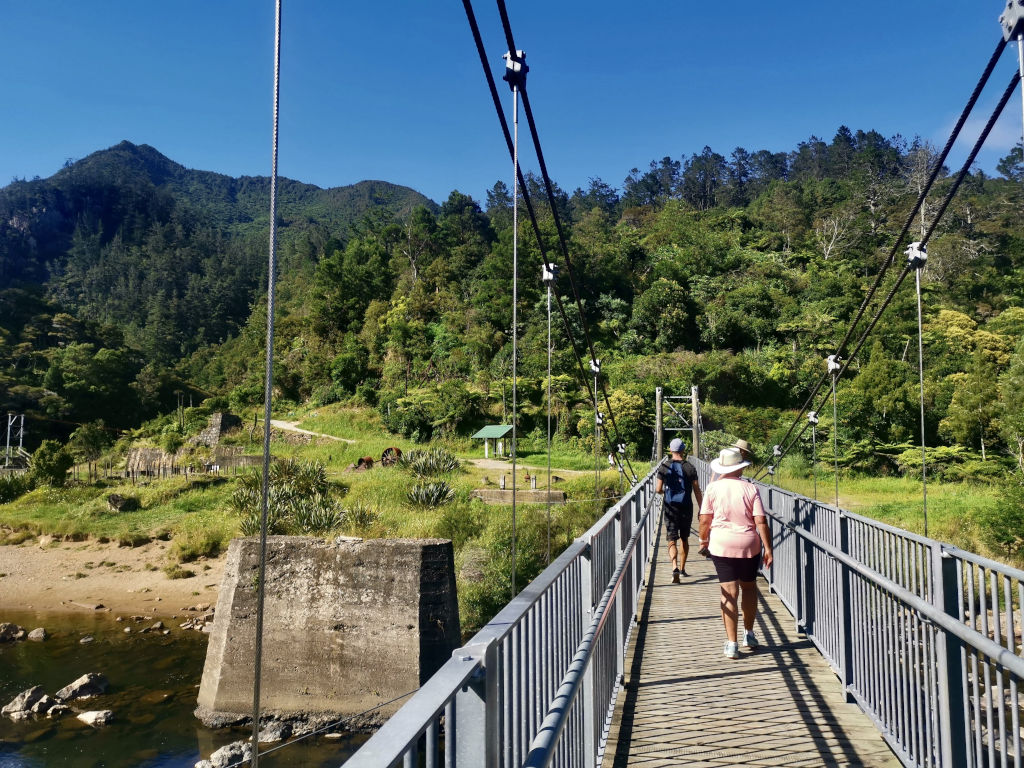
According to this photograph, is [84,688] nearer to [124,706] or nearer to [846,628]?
[124,706]

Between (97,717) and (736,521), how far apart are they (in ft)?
40.8

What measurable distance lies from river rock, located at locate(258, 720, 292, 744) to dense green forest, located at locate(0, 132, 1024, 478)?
20778 mm

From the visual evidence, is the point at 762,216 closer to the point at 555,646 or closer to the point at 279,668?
the point at 279,668

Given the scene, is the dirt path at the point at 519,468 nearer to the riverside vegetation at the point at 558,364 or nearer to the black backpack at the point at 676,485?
the riverside vegetation at the point at 558,364

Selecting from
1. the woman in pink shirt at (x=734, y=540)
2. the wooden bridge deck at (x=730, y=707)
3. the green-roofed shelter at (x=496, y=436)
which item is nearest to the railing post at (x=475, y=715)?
the wooden bridge deck at (x=730, y=707)

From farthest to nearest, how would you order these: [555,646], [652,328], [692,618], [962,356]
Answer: [652,328]
[962,356]
[692,618]
[555,646]

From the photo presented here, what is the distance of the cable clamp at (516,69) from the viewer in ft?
21.2

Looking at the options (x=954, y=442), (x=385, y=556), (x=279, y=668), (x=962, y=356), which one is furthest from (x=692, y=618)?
(x=962, y=356)

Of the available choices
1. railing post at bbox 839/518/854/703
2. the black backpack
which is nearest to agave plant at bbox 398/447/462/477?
the black backpack

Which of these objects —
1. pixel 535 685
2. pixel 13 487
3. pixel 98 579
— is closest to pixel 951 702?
pixel 535 685

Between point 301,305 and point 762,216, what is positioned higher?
point 762,216

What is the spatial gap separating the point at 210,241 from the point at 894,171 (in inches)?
3711

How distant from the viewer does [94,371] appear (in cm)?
5581

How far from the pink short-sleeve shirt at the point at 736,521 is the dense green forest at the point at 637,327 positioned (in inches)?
947
